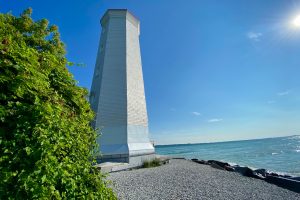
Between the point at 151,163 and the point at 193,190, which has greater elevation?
the point at 151,163

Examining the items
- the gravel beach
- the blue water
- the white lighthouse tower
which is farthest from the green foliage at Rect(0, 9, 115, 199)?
the blue water

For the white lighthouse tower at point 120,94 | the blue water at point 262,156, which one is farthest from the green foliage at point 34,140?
the blue water at point 262,156

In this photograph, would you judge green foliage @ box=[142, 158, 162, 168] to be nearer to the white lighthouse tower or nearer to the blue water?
the white lighthouse tower

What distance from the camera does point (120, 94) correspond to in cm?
1420

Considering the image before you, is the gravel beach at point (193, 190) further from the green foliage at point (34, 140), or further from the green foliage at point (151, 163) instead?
the green foliage at point (34, 140)

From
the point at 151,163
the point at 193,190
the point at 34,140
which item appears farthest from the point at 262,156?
the point at 34,140

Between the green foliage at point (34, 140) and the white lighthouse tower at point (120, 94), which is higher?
the white lighthouse tower at point (120, 94)

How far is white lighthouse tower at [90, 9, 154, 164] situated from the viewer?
13273 mm

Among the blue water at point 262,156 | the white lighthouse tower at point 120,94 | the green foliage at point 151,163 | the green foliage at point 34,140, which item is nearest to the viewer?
the green foliage at point 34,140

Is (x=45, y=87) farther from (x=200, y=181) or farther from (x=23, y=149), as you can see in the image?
(x=200, y=181)

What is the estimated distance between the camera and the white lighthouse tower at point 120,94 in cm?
1327

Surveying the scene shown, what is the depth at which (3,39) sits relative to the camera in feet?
7.40

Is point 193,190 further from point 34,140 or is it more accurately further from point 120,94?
point 120,94

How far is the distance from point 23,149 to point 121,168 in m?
10.6
